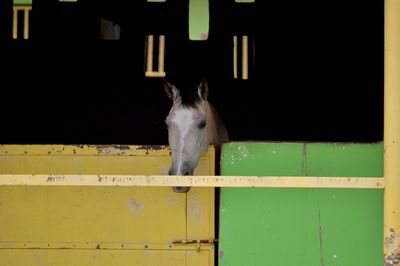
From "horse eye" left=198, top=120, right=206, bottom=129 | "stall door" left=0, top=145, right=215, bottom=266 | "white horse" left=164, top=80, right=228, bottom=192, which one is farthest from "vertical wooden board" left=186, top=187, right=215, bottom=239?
"horse eye" left=198, top=120, right=206, bottom=129

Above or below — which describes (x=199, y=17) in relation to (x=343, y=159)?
above

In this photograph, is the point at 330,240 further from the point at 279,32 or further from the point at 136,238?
the point at 279,32

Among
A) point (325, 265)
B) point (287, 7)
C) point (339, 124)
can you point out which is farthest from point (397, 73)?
point (339, 124)

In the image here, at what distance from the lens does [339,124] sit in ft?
19.1

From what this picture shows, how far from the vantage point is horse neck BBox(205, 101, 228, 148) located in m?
3.54

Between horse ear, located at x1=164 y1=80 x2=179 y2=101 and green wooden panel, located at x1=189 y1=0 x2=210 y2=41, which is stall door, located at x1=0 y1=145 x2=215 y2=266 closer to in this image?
horse ear, located at x1=164 y1=80 x2=179 y2=101

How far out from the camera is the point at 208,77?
5656 millimetres

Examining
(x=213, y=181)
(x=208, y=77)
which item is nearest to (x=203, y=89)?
(x=213, y=181)

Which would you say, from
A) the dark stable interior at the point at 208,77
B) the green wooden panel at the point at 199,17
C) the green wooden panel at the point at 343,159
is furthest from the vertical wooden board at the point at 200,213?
the dark stable interior at the point at 208,77

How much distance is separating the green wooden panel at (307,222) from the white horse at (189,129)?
296mm

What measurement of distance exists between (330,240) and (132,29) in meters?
3.07

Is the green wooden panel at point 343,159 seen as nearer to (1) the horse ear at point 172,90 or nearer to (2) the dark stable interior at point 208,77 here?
(1) the horse ear at point 172,90

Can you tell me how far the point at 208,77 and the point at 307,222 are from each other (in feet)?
10.1

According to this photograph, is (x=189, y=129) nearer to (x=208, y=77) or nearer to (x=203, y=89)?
(x=203, y=89)
